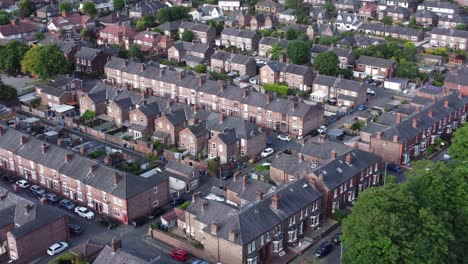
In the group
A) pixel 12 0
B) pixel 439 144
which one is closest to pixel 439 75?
pixel 439 144

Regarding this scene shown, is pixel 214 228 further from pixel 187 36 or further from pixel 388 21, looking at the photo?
pixel 388 21

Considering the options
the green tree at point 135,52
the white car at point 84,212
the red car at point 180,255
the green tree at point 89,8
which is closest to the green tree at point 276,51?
the green tree at point 135,52

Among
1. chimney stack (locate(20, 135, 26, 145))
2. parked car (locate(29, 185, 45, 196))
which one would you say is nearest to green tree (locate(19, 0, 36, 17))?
chimney stack (locate(20, 135, 26, 145))

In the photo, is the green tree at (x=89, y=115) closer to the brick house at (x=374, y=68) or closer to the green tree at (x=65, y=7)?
the brick house at (x=374, y=68)

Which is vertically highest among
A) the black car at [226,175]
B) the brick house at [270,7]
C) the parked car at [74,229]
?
the brick house at [270,7]

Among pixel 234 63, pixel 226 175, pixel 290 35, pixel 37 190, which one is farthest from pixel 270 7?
pixel 37 190

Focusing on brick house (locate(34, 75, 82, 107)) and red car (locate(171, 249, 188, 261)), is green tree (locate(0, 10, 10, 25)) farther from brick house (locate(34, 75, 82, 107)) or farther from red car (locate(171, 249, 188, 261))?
red car (locate(171, 249, 188, 261))

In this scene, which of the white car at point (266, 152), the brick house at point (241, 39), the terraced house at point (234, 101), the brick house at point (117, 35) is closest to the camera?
the white car at point (266, 152)
